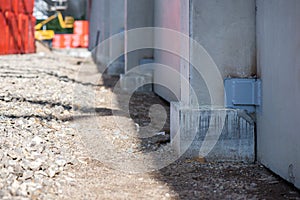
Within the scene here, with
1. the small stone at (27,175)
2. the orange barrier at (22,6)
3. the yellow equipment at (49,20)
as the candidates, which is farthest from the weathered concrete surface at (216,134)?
the yellow equipment at (49,20)

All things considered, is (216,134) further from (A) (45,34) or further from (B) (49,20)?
(B) (49,20)

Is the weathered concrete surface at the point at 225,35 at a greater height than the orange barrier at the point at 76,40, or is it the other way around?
the orange barrier at the point at 76,40

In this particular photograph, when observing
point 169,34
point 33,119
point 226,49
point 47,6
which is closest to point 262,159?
point 226,49

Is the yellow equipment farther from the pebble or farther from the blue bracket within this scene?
the blue bracket

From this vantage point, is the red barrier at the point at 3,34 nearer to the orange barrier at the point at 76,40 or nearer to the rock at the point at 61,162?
the rock at the point at 61,162

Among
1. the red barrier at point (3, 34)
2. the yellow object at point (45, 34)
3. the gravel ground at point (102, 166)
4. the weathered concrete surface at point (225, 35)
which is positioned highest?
the yellow object at point (45, 34)

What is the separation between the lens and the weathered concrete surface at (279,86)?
3.44 meters

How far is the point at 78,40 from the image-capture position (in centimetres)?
4312

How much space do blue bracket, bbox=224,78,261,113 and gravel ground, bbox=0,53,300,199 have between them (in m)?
0.54

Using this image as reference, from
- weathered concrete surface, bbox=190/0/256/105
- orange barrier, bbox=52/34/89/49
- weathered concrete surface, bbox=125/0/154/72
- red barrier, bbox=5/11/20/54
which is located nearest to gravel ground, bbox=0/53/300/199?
weathered concrete surface, bbox=190/0/256/105

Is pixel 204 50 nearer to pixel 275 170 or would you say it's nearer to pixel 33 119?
pixel 275 170

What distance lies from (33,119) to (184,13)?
223 cm

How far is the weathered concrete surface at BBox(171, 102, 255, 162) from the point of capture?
169 inches

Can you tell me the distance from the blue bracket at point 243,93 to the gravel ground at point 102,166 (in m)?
0.54
